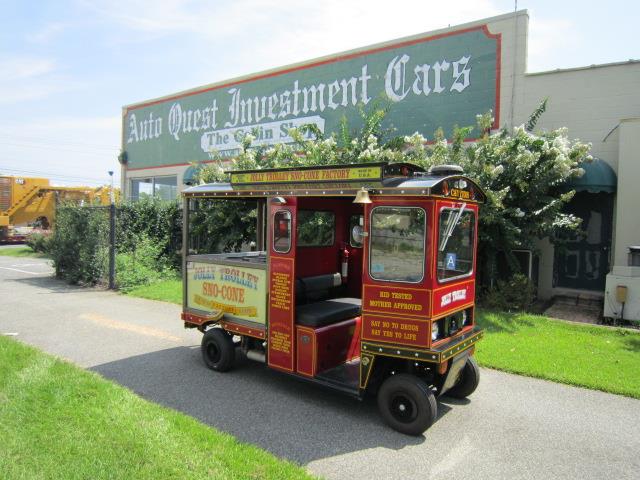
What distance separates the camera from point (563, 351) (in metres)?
7.29

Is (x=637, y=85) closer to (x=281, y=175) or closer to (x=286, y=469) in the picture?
(x=281, y=175)

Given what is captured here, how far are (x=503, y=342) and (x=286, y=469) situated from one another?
491 cm

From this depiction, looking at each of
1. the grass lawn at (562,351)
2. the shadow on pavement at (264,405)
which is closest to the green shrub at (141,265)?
the shadow on pavement at (264,405)

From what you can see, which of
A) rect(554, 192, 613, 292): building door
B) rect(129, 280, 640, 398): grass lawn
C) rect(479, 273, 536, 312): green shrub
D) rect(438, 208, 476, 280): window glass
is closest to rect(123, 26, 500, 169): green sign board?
rect(554, 192, 613, 292): building door

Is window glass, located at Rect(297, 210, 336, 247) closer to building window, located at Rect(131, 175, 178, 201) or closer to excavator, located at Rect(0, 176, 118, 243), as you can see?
building window, located at Rect(131, 175, 178, 201)

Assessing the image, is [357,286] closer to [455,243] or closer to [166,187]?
[455,243]

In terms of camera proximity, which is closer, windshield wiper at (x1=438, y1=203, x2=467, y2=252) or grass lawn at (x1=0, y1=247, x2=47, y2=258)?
windshield wiper at (x1=438, y1=203, x2=467, y2=252)

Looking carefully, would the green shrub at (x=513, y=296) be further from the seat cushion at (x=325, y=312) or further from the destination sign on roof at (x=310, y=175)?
the destination sign on roof at (x=310, y=175)

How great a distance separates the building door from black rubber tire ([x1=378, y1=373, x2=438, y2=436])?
758 centimetres

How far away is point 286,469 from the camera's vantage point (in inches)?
155

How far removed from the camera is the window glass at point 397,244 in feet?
15.5

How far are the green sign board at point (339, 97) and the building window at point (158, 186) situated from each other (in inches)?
30.0

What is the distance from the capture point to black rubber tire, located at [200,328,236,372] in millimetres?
6473

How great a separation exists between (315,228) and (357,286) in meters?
1.12
